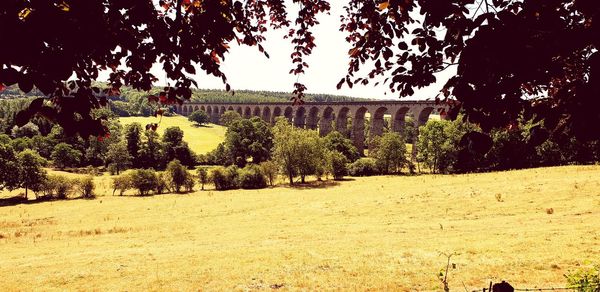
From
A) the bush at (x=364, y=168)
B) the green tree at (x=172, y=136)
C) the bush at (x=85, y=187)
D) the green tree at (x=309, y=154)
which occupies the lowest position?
the bush at (x=85, y=187)

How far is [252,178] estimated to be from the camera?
171 feet

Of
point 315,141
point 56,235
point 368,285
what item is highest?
point 315,141

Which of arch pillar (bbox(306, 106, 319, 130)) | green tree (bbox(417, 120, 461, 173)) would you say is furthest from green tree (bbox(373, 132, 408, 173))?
arch pillar (bbox(306, 106, 319, 130))

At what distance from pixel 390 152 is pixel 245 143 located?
2724cm

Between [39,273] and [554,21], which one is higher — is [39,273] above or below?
below

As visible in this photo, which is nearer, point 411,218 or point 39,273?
point 39,273

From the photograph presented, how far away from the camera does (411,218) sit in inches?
A: 1094

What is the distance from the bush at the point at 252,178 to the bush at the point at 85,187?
19.0 m

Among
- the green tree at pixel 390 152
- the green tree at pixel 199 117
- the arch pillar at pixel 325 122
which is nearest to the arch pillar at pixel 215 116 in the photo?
the green tree at pixel 199 117

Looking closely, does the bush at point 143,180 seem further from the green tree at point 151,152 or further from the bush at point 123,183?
the green tree at point 151,152

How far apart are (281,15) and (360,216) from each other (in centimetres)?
2581

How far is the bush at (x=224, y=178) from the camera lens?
2039 inches

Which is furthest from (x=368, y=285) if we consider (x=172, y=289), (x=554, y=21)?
(x=554, y=21)

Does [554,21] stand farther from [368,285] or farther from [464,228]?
[464,228]
